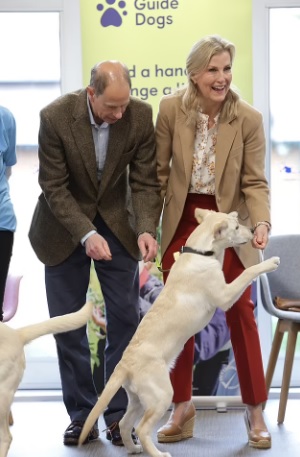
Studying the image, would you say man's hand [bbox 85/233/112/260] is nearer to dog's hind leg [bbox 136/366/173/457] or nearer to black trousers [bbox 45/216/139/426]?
black trousers [bbox 45/216/139/426]

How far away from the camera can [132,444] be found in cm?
377

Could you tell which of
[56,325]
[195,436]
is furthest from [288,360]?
[56,325]

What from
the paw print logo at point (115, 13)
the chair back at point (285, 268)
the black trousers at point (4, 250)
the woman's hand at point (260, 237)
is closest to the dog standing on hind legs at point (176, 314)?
the woman's hand at point (260, 237)

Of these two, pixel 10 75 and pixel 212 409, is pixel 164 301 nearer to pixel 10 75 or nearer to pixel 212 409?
pixel 212 409

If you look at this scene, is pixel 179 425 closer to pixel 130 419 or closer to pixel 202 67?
pixel 130 419

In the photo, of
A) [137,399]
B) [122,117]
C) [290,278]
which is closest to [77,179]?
[122,117]

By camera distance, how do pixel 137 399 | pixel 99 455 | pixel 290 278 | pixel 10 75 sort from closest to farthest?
pixel 137 399
pixel 99 455
pixel 290 278
pixel 10 75

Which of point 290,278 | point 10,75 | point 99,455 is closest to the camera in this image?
point 99,455

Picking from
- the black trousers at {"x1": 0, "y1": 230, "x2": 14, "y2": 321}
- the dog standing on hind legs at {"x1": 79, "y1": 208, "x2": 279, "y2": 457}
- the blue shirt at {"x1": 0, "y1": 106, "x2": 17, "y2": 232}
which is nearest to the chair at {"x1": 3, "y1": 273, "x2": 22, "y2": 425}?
the black trousers at {"x1": 0, "y1": 230, "x2": 14, "y2": 321}

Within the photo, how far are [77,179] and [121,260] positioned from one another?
390 millimetres

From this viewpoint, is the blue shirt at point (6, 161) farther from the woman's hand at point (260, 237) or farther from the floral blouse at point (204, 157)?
the woman's hand at point (260, 237)

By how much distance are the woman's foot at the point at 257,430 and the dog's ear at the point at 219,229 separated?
839 mm

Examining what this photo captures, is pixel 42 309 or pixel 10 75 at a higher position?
pixel 10 75

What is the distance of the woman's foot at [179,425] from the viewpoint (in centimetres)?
410
